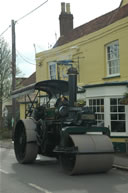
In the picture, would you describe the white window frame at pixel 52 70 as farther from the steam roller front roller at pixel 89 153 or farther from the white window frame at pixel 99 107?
the steam roller front roller at pixel 89 153

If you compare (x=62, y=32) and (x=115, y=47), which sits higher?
(x=62, y=32)

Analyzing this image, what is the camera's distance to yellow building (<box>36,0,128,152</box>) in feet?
46.3

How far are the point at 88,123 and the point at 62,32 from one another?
15.4m

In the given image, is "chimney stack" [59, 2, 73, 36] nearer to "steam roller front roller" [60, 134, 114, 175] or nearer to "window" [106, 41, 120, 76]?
"window" [106, 41, 120, 76]

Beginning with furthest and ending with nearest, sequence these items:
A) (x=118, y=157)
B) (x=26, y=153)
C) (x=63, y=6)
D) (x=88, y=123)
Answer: (x=63, y=6)
(x=118, y=157)
(x=26, y=153)
(x=88, y=123)

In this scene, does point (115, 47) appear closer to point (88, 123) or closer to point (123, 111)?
point (123, 111)

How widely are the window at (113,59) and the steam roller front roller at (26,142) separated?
Result: 5454 millimetres

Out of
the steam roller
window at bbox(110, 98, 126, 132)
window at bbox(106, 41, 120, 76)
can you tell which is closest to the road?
the steam roller

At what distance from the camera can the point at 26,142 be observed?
1083 centimetres

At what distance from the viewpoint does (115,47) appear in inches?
593

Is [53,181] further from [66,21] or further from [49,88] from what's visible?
[66,21]

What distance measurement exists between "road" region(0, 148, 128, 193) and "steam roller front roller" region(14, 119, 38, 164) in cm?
50

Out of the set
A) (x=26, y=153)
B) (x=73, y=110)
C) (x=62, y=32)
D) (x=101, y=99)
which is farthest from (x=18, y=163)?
(x=62, y=32)

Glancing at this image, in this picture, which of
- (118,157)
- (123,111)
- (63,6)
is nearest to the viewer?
(118,157)
